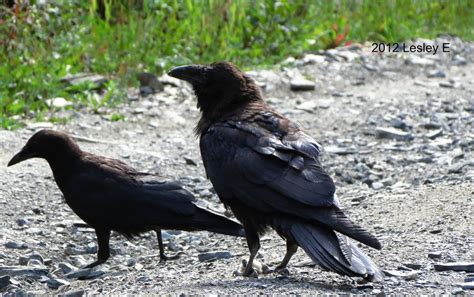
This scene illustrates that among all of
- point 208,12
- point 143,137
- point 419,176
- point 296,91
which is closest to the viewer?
point 419,176

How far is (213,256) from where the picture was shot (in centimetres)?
685

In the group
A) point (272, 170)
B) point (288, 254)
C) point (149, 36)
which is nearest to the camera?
point (272, 170)

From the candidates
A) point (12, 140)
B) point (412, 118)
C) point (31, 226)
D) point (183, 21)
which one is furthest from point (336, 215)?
point (183, 21)

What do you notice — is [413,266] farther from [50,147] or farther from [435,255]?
[50,147]

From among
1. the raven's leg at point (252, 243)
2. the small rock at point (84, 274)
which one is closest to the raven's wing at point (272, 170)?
the raven's leg at point (252, 243)

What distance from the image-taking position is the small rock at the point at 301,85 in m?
11.9

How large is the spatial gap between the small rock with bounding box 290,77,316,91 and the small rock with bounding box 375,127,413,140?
66.5 inches

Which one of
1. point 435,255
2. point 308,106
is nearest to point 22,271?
point 435,255

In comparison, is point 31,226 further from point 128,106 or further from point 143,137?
point 128,106

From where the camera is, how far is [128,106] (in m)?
10.9

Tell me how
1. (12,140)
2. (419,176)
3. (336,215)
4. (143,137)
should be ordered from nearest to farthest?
(336,215) → (419,176) → (12,140) → (143,137)

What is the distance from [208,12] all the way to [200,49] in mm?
739

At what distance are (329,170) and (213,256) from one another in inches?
97.6

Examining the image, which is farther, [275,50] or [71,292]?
[275,50]
